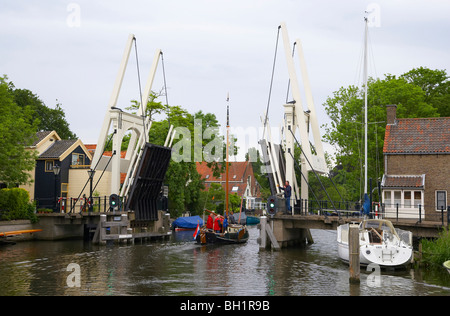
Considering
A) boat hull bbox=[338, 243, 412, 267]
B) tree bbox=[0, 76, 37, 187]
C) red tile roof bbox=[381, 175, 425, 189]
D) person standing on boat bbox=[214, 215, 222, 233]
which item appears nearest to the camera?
boat hull bbox=[338, 243, 412, 267]

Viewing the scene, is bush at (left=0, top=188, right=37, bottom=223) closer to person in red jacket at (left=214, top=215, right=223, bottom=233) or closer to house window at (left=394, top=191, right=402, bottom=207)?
person in red jacket at (left=214, top=215, right=223, bottom=233)

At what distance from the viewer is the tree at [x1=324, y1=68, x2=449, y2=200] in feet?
133

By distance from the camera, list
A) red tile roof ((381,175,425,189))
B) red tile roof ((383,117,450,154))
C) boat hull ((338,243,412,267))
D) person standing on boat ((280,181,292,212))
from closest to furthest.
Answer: boat hull ((338,243,412,267)) → person standing on boat ((280,181,292,212)) → red tile roof ((381,175,425,189)) → red tile roof ((383,117,450,154))

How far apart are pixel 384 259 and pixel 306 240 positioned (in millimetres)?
14362

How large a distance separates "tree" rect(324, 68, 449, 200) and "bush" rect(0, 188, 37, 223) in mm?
22296

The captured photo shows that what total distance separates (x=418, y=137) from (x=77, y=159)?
27.5m

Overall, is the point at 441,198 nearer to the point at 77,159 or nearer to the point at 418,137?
the point at 418,137

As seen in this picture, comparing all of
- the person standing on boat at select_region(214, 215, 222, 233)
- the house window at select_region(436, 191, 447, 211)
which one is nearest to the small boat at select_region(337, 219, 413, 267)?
the house window at select_region(436, 191, 447, 211)

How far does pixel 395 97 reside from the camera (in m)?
41.4

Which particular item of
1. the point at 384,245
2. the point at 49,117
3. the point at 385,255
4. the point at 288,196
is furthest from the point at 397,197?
the point at 49,117

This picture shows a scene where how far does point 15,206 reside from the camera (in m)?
32.6

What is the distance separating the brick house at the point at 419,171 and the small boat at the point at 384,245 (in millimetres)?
8717
